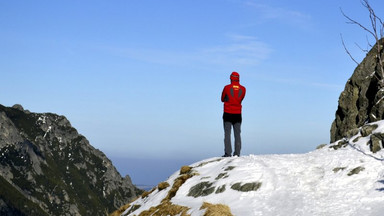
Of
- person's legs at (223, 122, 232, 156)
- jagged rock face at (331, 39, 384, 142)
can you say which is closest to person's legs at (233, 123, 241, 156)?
person's legs at (223, 122, 232, 156)

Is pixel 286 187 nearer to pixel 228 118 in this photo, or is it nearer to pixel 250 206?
pixel 250 206

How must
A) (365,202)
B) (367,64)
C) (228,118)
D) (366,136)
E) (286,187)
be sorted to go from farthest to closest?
(367,64) → (228,118) → (366,136) → (286,187) → (365,202)

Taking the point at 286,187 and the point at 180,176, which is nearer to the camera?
the point at 286,187

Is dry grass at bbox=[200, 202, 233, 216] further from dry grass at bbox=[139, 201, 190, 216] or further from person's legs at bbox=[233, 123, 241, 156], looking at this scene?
person's legs at bbox=[233, 123, 241, 156]

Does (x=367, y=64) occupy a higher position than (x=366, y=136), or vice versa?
(x=367, y=64)

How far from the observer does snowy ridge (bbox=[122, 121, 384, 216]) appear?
16.1 meters

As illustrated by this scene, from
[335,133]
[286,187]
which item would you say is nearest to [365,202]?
[286,187]

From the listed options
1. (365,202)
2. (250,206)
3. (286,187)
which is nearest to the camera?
(365,202)

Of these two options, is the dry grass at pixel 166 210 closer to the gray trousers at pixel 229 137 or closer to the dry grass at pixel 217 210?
the dry grass at pixel 217 210

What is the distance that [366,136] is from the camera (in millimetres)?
21219

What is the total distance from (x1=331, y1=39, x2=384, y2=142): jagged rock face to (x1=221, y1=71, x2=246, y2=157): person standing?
7.58m

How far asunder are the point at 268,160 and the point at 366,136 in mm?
4536

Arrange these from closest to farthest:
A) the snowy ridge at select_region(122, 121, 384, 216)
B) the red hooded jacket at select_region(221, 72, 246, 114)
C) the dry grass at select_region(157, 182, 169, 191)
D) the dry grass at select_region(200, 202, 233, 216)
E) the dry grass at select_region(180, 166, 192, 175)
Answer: the snowy ridge at select_region(122, 121, 384, 216), the dry grass at select_region(200, 202, 233, 216), the dry grass at select_region(157, 182, 169, 191), the red hooded jacket at select_region(221, 72, 246, 114), the dry grass at select_region(180, 166, 192, 175)

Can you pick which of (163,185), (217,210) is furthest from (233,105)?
(217,210)
